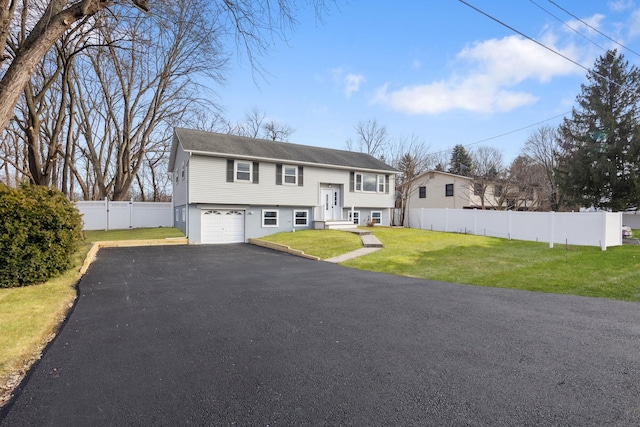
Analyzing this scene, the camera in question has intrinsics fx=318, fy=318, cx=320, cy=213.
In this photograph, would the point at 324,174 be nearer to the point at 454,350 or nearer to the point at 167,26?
the point at 167,26

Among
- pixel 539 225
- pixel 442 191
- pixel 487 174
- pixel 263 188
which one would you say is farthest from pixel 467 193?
pixel 263 188

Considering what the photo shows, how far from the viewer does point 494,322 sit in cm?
473

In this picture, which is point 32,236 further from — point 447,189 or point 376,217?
point 447,189

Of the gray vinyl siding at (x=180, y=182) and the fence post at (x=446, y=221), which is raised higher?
the gray vinyl siding at (x=180, y=182)

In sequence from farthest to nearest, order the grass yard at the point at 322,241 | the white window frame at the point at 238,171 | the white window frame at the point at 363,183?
1. the white window frame at the point at 363,183
2. the white window frame at the point at 238,171
3. the grass yard at the point at 322,241

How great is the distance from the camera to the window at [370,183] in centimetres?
2178

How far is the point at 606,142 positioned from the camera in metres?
22.4

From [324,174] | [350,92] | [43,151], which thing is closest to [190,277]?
[350,92]

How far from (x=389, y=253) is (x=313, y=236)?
5187mm

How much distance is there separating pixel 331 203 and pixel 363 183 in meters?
2.87

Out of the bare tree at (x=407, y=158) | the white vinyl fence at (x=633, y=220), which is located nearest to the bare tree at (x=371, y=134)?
the bare tree at (x=407, y=158)

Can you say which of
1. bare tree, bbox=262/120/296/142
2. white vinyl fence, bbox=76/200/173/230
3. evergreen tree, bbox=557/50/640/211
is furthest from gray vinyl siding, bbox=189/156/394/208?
bare tree, bbox=262/120/296/142

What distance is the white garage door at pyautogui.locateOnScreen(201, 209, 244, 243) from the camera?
55.7 ft

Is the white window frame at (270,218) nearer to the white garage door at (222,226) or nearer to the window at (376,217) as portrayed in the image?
the white garage door at (222,226)
